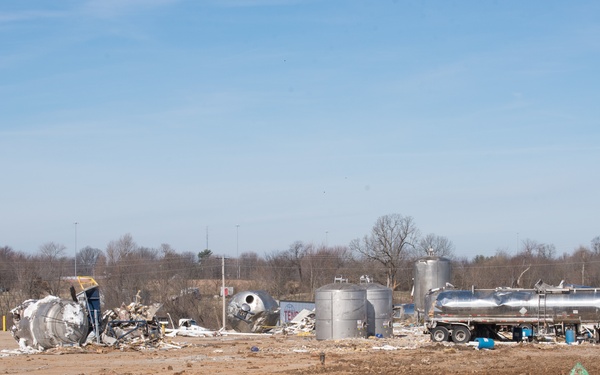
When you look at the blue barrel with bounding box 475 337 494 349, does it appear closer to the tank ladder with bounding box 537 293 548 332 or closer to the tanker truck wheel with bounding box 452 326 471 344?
the tanker truck wheel with bounding box 452 326 471 344

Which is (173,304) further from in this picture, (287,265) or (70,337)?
(287,265)

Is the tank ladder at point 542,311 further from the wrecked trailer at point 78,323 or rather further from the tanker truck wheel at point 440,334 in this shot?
the wrecked trailer at point 78,323

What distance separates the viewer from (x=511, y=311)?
37281 millimetres

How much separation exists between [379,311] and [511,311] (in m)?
7.17

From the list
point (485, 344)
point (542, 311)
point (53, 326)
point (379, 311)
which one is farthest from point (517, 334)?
point (53, 326)

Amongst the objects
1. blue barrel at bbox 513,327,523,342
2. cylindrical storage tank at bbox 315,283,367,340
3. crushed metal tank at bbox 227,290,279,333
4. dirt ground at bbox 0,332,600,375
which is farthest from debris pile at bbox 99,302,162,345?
blue barrel at bbox 513,327,523,342

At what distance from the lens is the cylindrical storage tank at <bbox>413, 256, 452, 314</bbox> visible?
158 ft

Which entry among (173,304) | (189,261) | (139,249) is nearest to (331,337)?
(173,304)

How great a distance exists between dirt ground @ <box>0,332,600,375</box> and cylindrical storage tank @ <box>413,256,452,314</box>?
922 cm

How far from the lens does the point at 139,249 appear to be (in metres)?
122

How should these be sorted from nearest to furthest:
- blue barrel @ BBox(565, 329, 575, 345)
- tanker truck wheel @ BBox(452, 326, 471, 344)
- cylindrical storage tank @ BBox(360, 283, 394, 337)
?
blue barrel @ BBox(565, 329, 575, 345) < tanker truck wheel @ BBox(452, 326, 471, 344) < cylindrical storage tank @ BBox(360, 283, 394, 337)

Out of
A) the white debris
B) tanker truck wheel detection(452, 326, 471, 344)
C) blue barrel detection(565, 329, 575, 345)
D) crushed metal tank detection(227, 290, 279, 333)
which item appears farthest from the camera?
crushed metal tank detection(227, 290, 279, 333)

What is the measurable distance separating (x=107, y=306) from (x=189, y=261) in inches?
989

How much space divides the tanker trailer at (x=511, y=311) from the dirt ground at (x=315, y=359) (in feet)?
4.32
